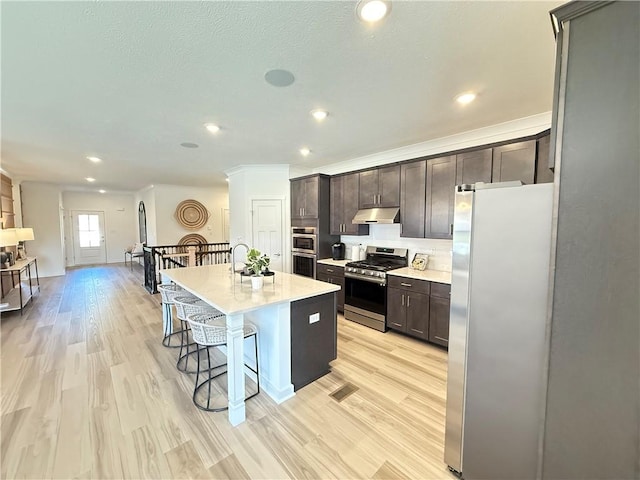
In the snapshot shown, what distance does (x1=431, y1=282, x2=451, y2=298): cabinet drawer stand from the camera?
3.04m

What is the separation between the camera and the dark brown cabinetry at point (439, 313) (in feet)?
10.0

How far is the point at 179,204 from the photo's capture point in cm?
805

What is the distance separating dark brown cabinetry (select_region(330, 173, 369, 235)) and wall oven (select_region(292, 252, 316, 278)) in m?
0.66

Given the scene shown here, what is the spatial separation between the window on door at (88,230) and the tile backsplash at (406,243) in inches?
384

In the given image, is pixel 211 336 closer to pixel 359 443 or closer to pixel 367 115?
pixel 359 443

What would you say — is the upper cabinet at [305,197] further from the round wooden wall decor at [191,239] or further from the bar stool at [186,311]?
the round wooden wall decor at [191,239]

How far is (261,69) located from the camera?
76.7 inches

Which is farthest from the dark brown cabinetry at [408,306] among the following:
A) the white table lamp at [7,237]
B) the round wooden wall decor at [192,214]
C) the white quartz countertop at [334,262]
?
the round wooden wall decor at [192,214]

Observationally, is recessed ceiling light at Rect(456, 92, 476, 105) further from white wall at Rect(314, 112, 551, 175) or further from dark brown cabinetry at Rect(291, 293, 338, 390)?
dark brown cabinetry at Rect(291, 293, 338, 390)

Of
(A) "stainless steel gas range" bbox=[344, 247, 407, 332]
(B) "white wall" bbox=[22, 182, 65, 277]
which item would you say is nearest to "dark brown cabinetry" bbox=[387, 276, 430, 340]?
(A) "stainless steel gas range" bbox=[344, 247, 407, 332]

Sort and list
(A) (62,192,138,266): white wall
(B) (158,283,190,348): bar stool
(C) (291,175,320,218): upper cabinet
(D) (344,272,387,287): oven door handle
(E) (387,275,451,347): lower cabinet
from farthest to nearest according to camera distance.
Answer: (A) (62,192,138,266): white wall
(C) (291,175,320,218): upper cabinet
(D) (344,272,387,287): oven door handle
(E) (387,275,451,347): lower cabinet
(B) (158,283,190,348): bar stool

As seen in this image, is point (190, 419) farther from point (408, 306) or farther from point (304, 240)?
point (304, 240)

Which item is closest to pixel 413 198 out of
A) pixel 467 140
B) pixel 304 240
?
pixel 467 140

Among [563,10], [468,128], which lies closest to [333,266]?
[468,128]
